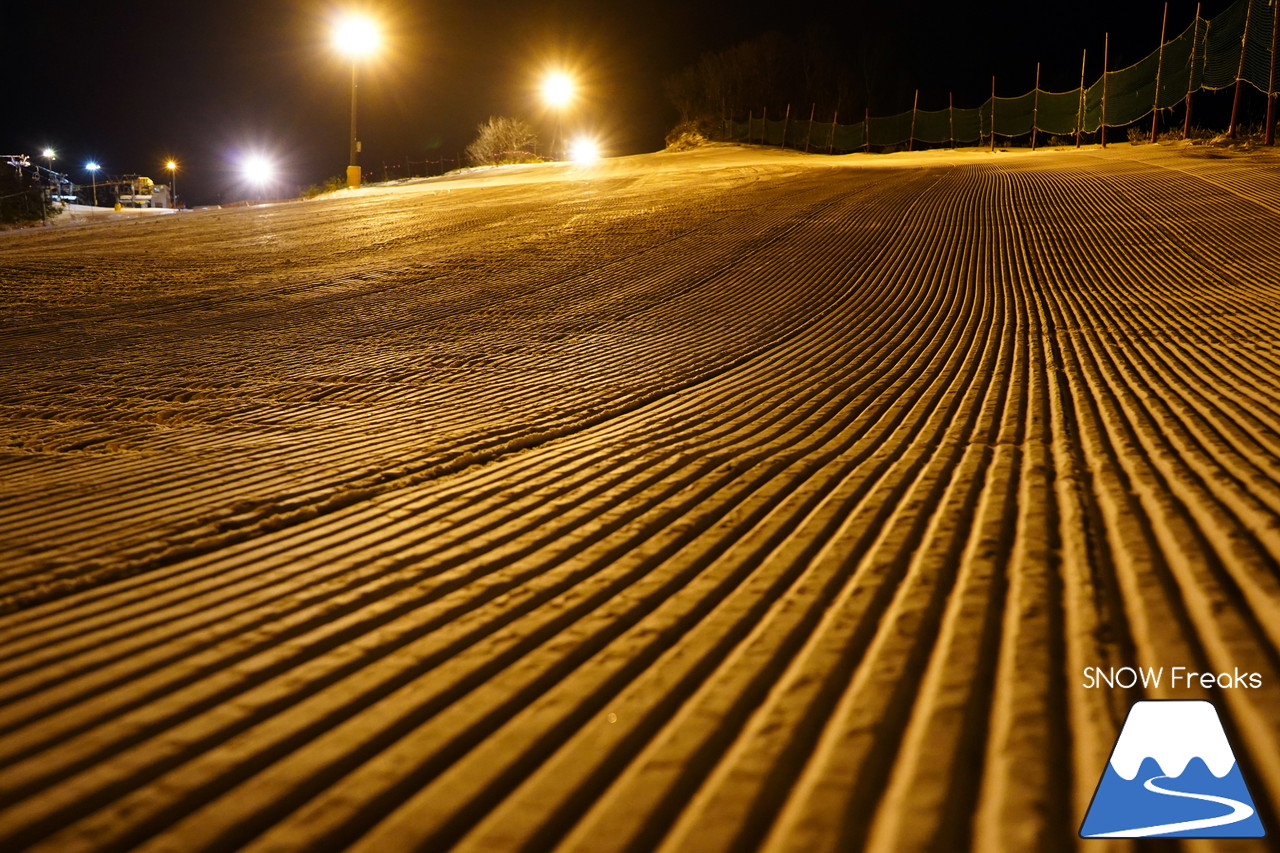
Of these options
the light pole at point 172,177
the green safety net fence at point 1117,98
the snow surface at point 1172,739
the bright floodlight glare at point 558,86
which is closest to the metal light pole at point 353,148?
the green safety net fence at point 1117,98

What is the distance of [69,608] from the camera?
3.47 meters

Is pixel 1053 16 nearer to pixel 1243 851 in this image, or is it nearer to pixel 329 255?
pixel 329 255

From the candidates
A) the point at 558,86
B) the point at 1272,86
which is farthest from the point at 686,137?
the point at 1272,86

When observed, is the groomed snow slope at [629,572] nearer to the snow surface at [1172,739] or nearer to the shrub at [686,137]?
the snow surface at [1172,739]

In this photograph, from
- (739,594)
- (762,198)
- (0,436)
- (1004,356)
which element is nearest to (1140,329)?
(1004,356)

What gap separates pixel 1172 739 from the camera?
89.4 inches

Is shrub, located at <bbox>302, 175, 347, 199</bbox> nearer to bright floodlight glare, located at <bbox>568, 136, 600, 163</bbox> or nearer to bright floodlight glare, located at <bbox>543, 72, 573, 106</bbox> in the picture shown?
bright floodlight glare, located at <bbox>568, 136, 600, 163</bbox>

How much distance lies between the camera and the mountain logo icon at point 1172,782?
6.39 feet

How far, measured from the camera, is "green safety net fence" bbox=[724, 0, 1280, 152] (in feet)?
73.1

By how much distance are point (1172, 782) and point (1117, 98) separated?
3220 centimetres

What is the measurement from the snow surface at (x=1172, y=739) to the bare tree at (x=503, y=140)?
2136 inches

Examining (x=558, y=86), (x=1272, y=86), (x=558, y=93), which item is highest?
(x=558, y=86)

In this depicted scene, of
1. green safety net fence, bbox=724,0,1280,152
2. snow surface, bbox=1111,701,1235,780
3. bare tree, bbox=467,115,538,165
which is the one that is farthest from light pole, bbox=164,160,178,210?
snow surface, bbox=1111,701,1235,780

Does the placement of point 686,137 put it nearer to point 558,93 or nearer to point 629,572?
point 558,93
